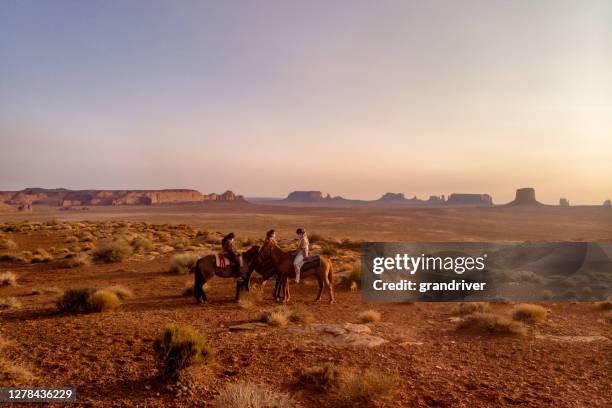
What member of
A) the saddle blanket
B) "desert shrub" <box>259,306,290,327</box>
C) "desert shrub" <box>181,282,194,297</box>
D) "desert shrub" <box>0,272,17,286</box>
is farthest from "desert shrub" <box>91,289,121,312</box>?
"desert shrub" <box>0,272,17,286</box>

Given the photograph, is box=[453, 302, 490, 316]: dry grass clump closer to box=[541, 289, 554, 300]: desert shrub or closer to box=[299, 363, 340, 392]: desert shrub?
box=[541, 289, 554, 300]: desert shrub

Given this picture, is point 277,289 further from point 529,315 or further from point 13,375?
point 13,375

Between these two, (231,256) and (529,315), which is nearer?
(529,315)

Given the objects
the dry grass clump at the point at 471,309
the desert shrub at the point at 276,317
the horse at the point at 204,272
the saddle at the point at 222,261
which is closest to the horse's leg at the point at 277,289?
the horse at the point at 204,272

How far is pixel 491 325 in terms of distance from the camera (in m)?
9.16

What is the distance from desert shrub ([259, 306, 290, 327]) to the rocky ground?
14 cm

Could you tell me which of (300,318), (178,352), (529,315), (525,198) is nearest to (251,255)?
(300,318)

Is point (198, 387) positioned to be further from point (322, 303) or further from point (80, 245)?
point (80, 245)

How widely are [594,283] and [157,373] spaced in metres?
20.4

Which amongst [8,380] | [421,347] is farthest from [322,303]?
[8,380]

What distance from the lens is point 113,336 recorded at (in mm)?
7824

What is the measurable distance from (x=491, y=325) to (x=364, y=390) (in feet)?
17.7

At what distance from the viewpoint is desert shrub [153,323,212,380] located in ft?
19.0

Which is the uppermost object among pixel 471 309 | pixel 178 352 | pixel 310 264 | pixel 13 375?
pixel 310 264
